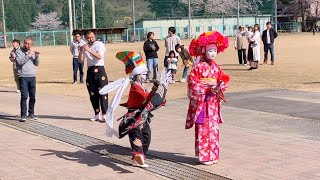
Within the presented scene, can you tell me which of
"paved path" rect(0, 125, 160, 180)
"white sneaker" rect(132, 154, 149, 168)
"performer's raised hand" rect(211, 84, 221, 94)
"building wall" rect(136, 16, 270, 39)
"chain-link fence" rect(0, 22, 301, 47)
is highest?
"building wall" rect(136, 16, 270, 39)

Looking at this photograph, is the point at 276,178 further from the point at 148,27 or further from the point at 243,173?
the point at 148,27

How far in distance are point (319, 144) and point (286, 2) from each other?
3500 inches

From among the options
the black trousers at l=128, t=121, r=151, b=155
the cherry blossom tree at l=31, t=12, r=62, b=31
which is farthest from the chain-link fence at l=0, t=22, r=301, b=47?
the black trousers at l=128, t=121, r=151, b=155

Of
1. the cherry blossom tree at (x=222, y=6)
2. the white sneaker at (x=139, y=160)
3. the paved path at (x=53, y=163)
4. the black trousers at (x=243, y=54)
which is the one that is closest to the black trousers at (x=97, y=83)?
the paved path at (x=53, y=163)

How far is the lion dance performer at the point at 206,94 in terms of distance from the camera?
6746 millimetres

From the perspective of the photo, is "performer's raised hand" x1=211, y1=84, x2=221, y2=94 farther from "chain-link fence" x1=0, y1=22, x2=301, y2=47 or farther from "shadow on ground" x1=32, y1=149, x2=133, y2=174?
"chain-link fence" x1=0, y1=22, x2=301, y2=47

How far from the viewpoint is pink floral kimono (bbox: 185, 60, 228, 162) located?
674cm

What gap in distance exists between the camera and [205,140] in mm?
6852

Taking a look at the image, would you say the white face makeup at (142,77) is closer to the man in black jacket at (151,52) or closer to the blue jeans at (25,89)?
the blue jeans at (25,89)

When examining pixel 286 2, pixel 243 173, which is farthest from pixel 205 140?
pixel 286 2

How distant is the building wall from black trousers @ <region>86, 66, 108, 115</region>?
219 ft

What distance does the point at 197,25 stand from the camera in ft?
280

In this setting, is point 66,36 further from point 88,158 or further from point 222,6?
point 88,158

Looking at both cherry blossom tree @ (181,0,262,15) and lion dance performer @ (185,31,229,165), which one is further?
cherry blossom tree @ (181,0,262,15)
